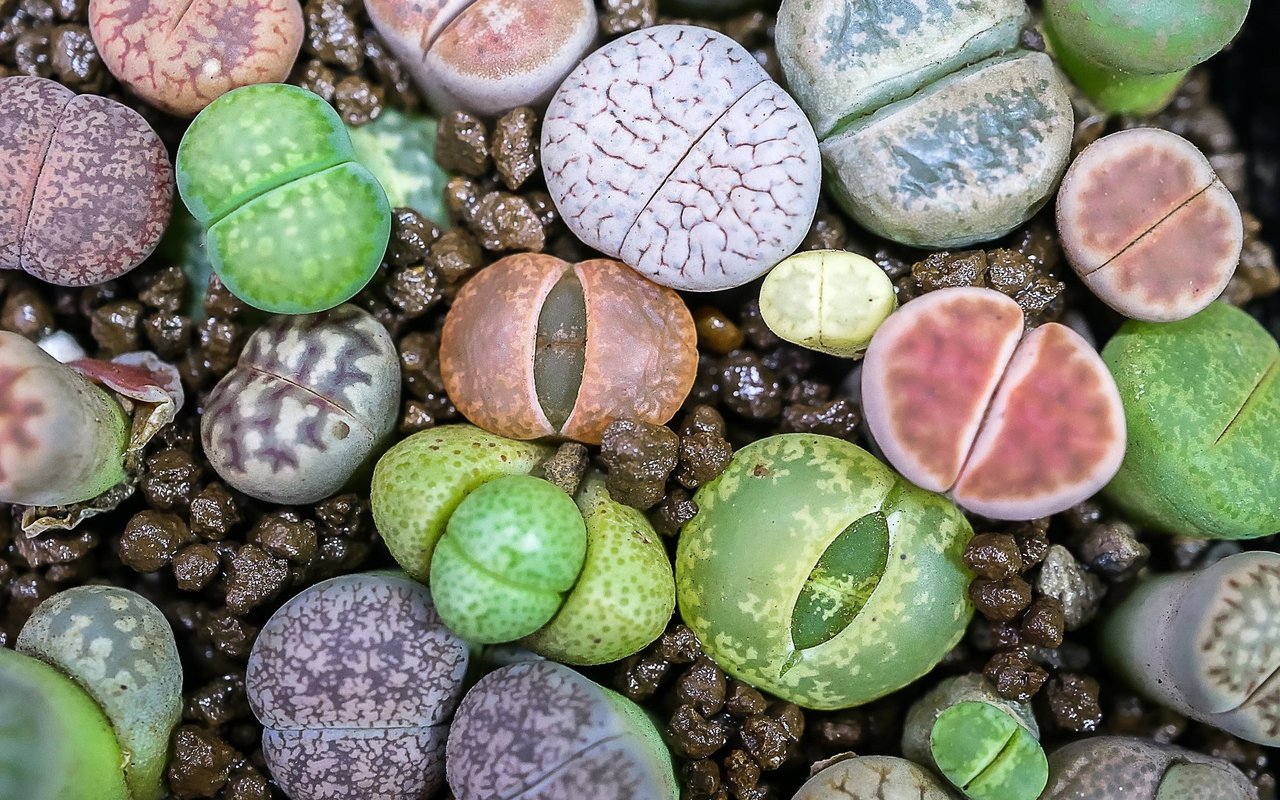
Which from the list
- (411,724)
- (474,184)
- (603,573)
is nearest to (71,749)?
(411,724)

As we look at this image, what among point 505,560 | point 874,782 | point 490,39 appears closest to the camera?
point 505,560

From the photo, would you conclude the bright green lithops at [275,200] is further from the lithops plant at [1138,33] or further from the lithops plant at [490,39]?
the lithops plant at [1138,33]

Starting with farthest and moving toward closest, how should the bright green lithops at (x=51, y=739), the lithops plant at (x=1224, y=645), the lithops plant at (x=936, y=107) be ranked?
the lithops plant at (x=936, y=107) < the lithops plant at (x=1224, y=645) < the bright green lithops at (x=51, y=739)

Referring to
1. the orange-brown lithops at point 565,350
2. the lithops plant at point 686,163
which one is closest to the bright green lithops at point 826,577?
the orange-brown lithops at point 565,350

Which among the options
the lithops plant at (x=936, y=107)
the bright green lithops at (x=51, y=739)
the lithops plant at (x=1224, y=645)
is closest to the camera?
the bright green lithops at (x=51, y=739)

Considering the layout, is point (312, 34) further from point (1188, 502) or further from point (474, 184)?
point (1188, 502)

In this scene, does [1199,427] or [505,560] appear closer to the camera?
[505,560]

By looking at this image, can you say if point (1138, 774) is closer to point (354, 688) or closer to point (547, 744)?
point (547, 744)

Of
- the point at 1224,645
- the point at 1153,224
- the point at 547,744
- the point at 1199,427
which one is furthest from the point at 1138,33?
the point at 547,744
